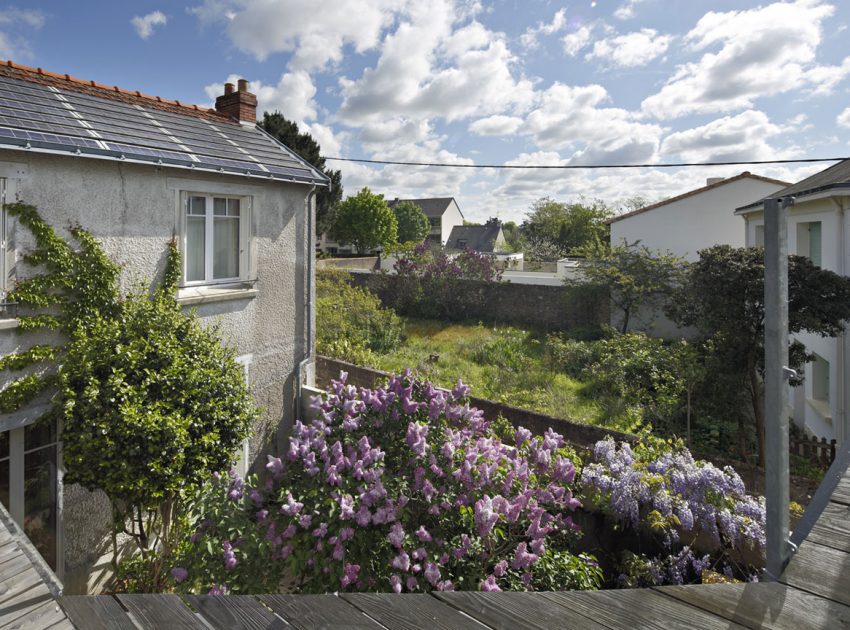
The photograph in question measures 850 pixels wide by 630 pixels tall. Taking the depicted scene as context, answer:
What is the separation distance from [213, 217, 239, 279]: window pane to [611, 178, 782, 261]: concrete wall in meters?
19.3

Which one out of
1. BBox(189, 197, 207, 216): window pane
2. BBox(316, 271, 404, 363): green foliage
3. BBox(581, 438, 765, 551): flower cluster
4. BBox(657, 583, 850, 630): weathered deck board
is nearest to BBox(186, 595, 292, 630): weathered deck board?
BBox(657, 583, 850, 630): weathered deck board

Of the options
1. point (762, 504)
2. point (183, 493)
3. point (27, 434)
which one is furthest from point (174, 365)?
point (762, 504)

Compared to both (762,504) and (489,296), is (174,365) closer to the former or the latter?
(762,504)

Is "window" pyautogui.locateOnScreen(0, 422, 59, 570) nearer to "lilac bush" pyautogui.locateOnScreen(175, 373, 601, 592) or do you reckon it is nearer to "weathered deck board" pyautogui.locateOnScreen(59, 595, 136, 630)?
"lilac bush" pyautogui.locateOnScreen(175, 373, 601, 592)

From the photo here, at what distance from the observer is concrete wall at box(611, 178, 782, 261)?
22547mm

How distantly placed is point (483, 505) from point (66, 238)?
604cm

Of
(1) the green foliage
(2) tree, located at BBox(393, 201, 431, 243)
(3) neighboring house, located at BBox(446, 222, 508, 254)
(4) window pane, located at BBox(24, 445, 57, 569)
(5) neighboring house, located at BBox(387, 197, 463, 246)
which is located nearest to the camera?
(4) window pane, located at BBox(24, 445, 57, 569)

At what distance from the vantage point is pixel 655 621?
1369mm

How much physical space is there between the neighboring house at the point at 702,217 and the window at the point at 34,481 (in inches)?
872

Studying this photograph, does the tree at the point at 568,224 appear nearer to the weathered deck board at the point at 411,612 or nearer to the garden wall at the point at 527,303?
the garden wall at the point at 527,303

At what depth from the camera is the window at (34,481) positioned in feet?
21.1

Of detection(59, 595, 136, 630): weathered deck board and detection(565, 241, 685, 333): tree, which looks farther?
detection(565, 241, 685, 333): tree

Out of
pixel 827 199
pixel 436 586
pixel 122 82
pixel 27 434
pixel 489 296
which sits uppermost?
pixel 122 82

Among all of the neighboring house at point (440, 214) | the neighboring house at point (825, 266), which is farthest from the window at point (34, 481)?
the neighboring house at point (440, 214)
